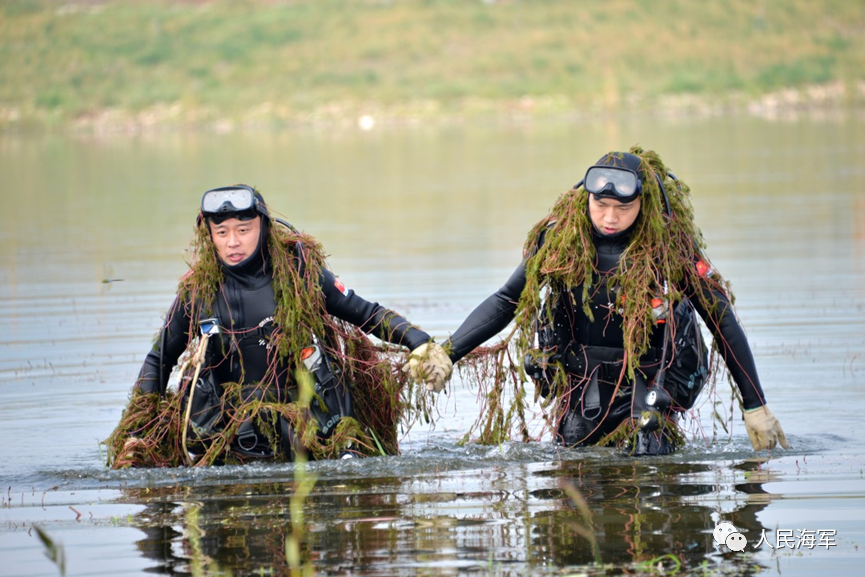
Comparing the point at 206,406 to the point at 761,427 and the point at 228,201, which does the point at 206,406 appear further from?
the point at 761,427

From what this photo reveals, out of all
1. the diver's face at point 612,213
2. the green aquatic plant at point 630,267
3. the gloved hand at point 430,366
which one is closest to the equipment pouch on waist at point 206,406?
the gloved hand at point 430,366

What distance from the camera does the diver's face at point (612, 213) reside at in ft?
20.6

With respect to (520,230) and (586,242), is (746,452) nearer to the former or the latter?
(586,242)

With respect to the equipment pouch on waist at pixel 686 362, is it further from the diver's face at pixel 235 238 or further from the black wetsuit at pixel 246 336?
the diver's face at pixel 235 238

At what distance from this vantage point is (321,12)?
66062mm

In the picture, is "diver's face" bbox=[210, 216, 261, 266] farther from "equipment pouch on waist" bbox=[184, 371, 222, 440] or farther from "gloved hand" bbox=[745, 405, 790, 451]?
"gloved hand" bbox=[745, 405, 790, 451]

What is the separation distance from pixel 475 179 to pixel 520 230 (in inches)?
299

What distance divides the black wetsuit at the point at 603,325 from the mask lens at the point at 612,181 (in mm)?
290

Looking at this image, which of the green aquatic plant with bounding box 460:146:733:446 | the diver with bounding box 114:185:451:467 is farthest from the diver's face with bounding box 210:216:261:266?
the green aquatic plant with bounding box 460:146:733:446

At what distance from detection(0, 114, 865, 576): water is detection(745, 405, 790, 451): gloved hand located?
0.50ft

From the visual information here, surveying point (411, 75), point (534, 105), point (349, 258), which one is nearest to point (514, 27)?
point (411, 75)

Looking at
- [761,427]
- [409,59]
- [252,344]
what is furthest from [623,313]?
[409,59]

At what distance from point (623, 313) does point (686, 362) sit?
482 millimetres

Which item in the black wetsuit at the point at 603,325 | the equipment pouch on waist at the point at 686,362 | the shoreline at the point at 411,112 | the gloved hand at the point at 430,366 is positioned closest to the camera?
the gloved hand at the point at 430,366
